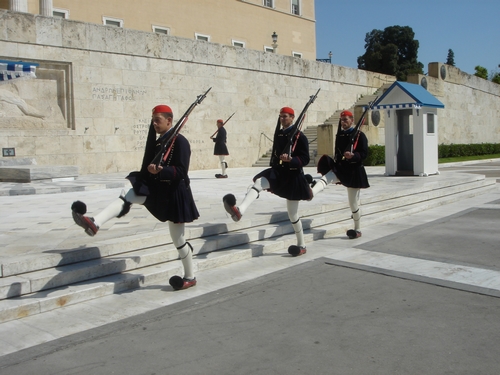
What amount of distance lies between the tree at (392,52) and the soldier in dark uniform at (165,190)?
213ft

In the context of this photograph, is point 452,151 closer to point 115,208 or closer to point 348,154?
point 348,154

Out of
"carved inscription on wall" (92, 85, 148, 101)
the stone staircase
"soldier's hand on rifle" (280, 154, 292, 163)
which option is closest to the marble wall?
"carved inscription on wall" (92, 85, 148, 101)

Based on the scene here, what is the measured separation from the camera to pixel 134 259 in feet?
20.1

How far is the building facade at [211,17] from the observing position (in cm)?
2467

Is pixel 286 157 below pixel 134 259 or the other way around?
the other way around

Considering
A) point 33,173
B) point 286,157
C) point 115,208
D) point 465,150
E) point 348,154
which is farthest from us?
point 465,150

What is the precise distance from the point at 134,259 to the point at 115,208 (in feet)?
3.18

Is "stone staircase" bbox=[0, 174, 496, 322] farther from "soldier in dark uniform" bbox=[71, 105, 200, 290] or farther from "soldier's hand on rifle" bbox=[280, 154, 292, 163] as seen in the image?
"soldier's hand on rifle" bbox=[280, 154, 292, 163]

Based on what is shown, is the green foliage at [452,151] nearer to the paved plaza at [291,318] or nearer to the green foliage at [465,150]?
the green foliage at [465,150]

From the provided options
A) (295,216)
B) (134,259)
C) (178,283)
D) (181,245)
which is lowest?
(178,283)

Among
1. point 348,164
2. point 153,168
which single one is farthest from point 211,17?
point 153,168

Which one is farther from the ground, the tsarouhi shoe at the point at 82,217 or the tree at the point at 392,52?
the tree at the point at 392,52

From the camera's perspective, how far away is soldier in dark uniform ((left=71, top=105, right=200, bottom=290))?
533cm

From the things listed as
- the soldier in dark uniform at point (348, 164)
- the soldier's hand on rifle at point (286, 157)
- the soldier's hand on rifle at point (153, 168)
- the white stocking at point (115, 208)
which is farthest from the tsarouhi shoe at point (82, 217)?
the soldier in dark uniform at point (348, 164)
